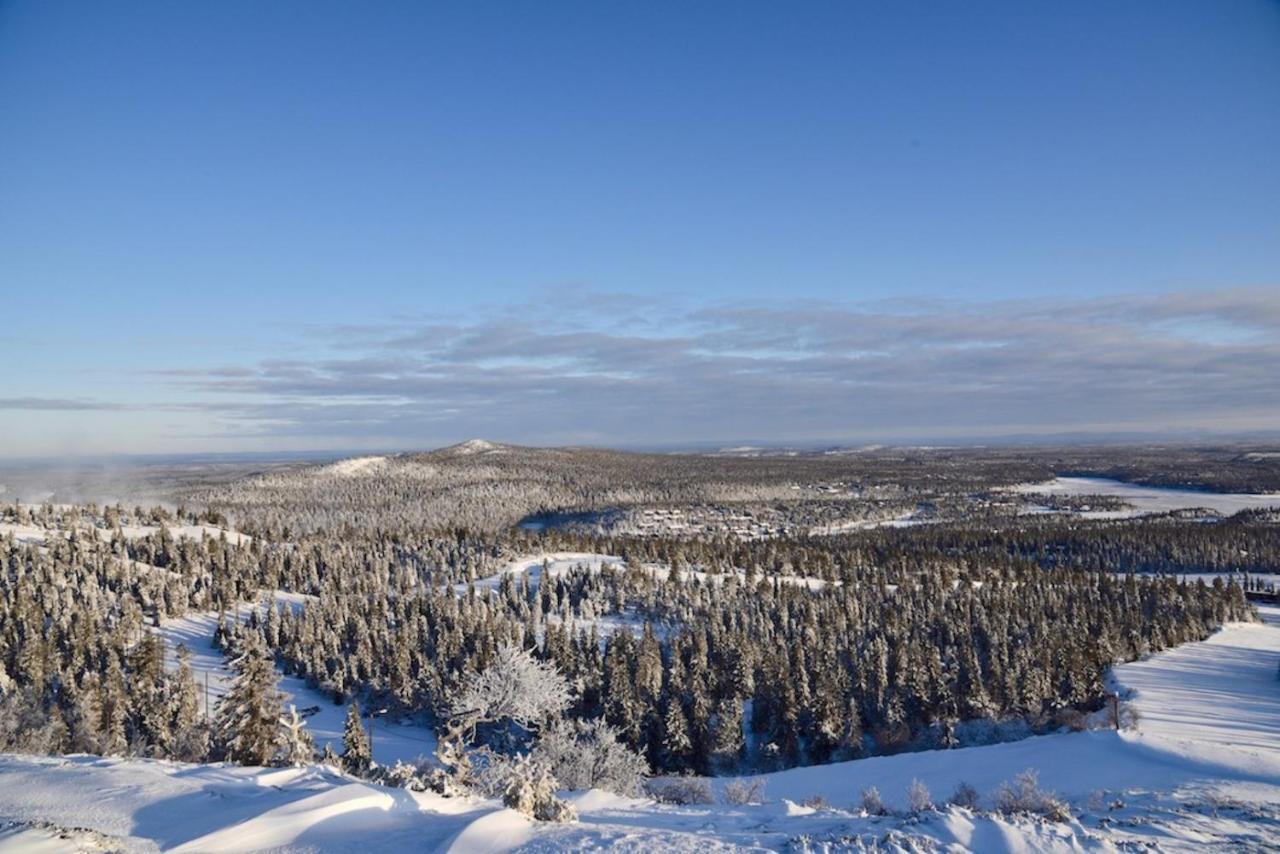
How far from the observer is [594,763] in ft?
114

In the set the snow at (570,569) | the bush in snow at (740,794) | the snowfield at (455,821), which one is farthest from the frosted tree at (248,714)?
the snow at (570,569)

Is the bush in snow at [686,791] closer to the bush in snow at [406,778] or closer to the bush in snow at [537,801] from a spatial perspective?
the bush in snow at [406,778]

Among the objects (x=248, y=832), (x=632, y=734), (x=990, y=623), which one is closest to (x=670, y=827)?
(x=248, y=832)

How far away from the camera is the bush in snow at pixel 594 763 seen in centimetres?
3092

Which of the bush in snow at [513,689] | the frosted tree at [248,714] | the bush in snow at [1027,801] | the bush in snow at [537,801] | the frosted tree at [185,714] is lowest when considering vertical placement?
the frosted tree at [185,714]

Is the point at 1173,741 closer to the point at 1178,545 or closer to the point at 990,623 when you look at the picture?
the point at 990,623

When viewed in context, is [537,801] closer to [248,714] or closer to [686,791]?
[686,791]

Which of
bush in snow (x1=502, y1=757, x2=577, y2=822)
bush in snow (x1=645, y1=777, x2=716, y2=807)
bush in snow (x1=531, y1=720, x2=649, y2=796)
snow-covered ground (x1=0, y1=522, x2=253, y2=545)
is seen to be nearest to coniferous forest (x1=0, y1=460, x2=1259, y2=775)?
snow-covered ground (x1=0, y1=522, x2=253, y2=545)

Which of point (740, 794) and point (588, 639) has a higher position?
point (740, 794)

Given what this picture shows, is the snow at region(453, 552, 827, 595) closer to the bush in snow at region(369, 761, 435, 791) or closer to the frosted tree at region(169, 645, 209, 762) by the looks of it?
the frosted tree at region(169, 645, 209, 762)

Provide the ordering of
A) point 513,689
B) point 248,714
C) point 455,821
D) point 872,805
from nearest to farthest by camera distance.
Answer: point 455,821
point 872,805
point 248,714
point 513,689

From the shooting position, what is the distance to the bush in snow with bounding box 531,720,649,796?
101 ft

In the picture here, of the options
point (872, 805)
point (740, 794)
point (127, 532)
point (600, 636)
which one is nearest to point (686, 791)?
point (740, 794)

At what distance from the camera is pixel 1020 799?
20.2m
